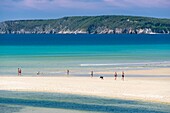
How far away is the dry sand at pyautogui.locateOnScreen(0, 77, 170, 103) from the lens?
40.9 m

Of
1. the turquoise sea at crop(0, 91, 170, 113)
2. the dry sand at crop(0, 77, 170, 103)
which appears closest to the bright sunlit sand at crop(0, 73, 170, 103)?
the dry sand at crop(0, 77, 170, 103)

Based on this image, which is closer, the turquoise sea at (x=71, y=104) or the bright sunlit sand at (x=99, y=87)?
the turquoise sea at (x=71, y=104)

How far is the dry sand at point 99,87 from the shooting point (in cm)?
4094

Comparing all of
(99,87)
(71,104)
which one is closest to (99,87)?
(99,87)

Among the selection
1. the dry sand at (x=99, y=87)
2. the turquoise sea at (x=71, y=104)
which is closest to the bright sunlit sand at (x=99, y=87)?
the dry sand at (x=99, y=87)

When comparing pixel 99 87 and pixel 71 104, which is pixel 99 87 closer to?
pixel 99 87

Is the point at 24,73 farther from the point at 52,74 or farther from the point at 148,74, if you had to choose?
the point at 148,74

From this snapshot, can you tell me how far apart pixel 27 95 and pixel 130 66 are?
3143 centimetres

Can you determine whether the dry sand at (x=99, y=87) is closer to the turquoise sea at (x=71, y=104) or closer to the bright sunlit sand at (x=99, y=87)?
the bright sunlit sand at (x=99, y=87)

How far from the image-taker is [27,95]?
1656 inches

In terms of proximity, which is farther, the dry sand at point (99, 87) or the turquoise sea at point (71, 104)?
the dry sand at point (99, 87)

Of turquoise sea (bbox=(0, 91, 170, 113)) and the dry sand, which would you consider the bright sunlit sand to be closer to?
the dry sand

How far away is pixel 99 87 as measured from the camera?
150ft

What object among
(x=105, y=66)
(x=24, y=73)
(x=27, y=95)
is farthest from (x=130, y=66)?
(x=27, y=95)
